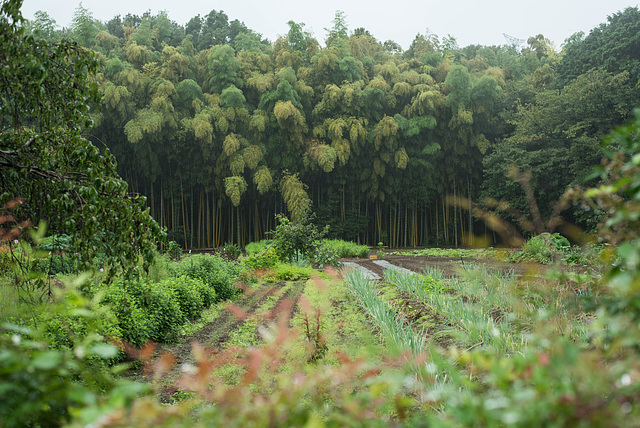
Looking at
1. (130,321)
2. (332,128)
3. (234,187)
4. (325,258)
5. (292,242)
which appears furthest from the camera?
(332,128)

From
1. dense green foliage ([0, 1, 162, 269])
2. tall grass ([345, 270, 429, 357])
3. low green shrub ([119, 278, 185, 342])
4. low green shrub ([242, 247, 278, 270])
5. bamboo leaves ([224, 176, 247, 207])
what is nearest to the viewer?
dense green foliage ([0, 1, 162, 269])

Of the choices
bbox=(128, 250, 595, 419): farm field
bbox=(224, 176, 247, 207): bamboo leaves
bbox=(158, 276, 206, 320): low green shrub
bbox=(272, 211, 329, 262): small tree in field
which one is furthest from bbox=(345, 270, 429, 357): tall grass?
bbox=(224, 176, 247, 207): bamboo leaves

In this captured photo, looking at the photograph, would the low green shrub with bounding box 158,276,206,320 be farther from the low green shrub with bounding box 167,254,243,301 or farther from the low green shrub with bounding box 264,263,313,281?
the low green shrub with bounding box 264,263,313,281

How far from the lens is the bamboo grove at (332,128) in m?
13.4

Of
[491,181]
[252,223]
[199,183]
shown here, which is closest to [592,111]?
[491,181]

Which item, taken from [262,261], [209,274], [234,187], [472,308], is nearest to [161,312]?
[209,274]

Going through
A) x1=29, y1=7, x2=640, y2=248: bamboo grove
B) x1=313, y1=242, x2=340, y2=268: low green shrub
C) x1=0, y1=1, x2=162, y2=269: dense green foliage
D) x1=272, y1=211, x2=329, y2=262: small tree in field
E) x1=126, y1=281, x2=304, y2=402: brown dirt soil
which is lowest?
x1=126, y1=281, x2=304, y2=402: brown dirt soil

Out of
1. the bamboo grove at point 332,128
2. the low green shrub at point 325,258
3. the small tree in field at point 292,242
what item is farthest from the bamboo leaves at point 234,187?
the low green shrub at point 325,258

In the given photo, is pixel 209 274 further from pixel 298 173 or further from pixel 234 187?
pixel 298 173

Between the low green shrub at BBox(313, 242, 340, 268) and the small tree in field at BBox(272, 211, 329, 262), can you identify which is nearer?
the low green shrub at BBox(313, 242, 340, 268)

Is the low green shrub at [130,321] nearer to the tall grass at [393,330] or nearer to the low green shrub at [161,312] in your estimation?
the low green shrub at [161,312]

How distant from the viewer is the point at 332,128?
47.0ft

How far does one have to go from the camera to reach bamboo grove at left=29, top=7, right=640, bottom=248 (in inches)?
529

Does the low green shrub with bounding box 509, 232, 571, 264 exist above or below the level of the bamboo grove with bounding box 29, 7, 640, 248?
below
